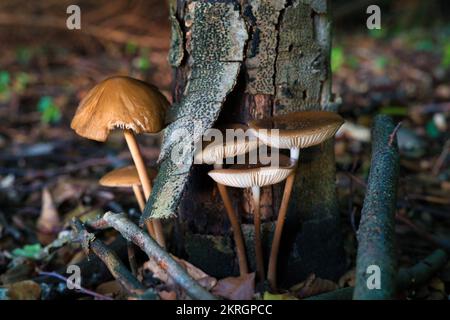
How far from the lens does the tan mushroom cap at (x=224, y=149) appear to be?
6.15 feet

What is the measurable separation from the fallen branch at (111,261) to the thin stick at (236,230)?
48 centimetres

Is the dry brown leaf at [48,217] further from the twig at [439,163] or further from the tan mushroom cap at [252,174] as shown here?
the twig at [439,163]

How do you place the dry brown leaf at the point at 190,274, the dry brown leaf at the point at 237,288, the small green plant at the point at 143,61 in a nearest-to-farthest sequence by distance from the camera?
the dry brown leaf at the point at 237,288, the dry brown leaf at the point at 190,274, the small green plant at the point at 143,61

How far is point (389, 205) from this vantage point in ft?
5.43

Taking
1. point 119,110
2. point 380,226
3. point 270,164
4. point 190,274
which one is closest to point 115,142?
point 190,274

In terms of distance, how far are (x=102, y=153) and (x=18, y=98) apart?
2.10 metres

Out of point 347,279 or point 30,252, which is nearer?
point 347,279

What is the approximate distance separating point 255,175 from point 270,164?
98mm

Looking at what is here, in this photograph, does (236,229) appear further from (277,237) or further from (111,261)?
(111,261)

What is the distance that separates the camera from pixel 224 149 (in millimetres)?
1880

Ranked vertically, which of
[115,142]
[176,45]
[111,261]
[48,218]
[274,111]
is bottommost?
[48,218]

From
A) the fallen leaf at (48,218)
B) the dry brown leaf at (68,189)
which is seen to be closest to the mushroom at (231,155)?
the fallen leaf at (48,218)
